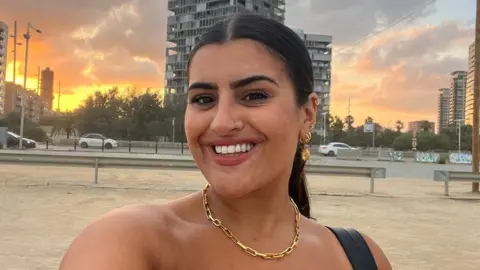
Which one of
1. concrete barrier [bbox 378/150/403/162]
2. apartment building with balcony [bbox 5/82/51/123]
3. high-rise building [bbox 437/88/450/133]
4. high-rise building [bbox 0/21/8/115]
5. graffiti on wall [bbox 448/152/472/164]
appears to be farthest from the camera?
high-rise building [bbox 437/88/450/133]

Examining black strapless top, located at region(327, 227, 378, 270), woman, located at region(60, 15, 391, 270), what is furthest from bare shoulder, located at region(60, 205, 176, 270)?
black strapless top, located at region(327, 227, 378, 270)

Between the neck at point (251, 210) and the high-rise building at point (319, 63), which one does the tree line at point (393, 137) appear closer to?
the high-rise building at point (319, 63)

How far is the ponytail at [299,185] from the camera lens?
5.96 feet

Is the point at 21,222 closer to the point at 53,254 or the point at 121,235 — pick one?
the point at 53,254

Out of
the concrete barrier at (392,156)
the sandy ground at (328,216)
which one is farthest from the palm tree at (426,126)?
the sandy ground at (328,216)

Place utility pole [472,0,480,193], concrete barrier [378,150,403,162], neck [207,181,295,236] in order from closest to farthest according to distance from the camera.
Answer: neck [207,181,295,236] < utility pole [472,0,480,193] < concrete barrier [378,150,403,162]

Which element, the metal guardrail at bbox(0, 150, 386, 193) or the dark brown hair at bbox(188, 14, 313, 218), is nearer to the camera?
the dark brown hair at bbox(188, 14, 313, 218)

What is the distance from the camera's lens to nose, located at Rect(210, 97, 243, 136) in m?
1.33

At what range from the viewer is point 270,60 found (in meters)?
1.42

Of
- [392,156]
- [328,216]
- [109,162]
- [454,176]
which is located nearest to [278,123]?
[328,216]

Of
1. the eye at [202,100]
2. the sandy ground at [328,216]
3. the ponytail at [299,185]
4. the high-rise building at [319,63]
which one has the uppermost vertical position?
the high-rise building at [319,63]

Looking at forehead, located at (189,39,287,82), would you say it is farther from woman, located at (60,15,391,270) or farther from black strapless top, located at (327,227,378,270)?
black strapless top, located at (327,227,378,270)

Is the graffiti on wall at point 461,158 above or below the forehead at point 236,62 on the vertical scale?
below

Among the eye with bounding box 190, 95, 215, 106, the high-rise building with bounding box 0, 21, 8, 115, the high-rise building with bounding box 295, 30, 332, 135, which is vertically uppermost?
the high-rise building with bounding box 0, 21, 8, 115
